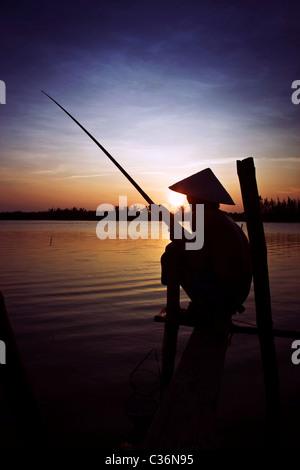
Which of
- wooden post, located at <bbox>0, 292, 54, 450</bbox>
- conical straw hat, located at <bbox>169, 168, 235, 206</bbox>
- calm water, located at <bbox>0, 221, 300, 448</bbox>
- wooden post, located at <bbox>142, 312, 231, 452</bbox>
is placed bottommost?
calm water, located at <bbox>0, 221, 300, 448</bbox>

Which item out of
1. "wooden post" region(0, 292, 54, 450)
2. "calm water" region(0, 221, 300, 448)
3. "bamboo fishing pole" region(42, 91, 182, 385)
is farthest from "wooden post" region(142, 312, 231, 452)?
"calm water" region(0, 221, 300, 448)

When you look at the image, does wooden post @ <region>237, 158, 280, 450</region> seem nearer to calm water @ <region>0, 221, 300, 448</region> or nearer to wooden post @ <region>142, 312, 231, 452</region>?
wooden post @ <region>142, 312, 231, 452</region>

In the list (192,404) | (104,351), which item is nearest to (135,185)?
(192,404)

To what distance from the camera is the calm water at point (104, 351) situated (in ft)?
15.7

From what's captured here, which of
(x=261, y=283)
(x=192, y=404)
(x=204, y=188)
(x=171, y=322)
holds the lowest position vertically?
(x=192, y=404)

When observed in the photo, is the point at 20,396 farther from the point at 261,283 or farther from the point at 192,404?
the point at 261,283

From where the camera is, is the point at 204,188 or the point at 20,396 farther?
the point at 204,188

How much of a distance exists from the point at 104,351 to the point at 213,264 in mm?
3709

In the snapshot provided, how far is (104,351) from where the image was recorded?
7129mm

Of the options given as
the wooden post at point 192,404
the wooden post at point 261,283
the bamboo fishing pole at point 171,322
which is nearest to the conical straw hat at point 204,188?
the bamboo fishing pole at point 171,322

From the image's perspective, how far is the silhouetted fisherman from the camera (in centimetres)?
446

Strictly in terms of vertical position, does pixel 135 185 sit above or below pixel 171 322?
above

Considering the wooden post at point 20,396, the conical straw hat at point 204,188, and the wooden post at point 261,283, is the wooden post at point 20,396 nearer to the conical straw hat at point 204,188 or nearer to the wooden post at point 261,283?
the wooden post at point 261,283

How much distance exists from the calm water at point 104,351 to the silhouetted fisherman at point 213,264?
1766 mm
